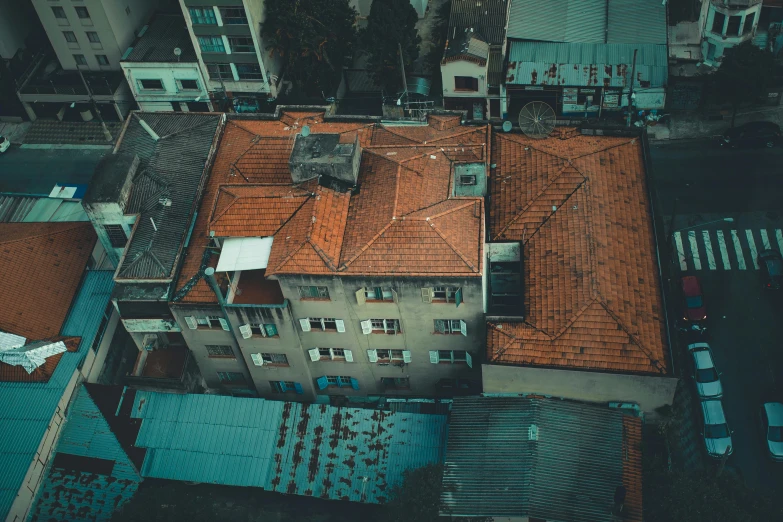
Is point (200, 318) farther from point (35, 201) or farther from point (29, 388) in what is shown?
point (35, 201)

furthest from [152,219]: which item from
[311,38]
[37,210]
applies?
[311,38]

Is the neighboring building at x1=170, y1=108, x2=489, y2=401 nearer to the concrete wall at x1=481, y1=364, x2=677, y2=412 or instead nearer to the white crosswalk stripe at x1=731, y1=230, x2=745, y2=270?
the concrete wall at x1=481, y1=364, x2=677, y2=412

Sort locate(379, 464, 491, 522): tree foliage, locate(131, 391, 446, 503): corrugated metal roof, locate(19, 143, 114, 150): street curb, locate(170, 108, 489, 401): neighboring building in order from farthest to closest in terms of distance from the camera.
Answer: locate(19, 143, 114, 150): street curb < locate(131, 391, 446, 503): corrugated metal roof < locate(170, 108, 489, 401): neighboring building < locate(379, 464, 491, 522): tree foliage

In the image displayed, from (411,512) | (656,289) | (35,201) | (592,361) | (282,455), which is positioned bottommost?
(411,512)

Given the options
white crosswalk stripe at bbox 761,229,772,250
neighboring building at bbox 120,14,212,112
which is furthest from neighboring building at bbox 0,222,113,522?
white crosswalk stripe at bbox 761,229,772,250

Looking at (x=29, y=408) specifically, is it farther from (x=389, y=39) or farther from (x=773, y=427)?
(x=773, y=427)

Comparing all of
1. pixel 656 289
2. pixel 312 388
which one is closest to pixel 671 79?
pixel 656 289
